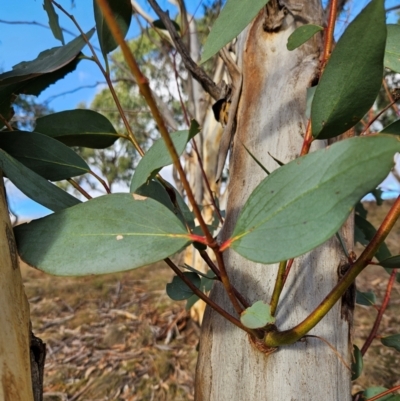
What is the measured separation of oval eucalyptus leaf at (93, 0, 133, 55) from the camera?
352mm

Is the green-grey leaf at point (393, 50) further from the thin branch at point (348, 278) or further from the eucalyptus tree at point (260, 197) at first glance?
the thin branch at point (348, 278)

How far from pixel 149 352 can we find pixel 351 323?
159 cm

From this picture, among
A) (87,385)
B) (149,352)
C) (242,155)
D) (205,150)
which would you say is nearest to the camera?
(242,155)

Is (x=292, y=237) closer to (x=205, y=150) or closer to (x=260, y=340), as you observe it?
(x=260, y=340)

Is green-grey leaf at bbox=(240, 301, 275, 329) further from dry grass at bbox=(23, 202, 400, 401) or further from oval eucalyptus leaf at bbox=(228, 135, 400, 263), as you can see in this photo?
dry grass at bbox=(23, 202, 400, 401)

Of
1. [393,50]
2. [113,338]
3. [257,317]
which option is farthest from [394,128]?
[113,338]

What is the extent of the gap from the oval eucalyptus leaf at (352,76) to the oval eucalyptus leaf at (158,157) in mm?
86

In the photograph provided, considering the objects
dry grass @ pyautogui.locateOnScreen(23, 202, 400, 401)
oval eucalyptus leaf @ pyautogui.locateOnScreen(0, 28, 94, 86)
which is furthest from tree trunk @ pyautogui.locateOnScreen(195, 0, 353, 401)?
dry grass @ pyautogui.locateOnScreen(23, 202, 400, 401)

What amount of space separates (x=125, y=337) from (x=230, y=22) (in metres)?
1.90

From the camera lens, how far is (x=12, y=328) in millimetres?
260

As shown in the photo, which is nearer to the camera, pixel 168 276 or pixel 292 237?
pixel 292 237

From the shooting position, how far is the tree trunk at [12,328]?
0.82 feet

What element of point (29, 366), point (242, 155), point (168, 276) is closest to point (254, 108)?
point (242, 155)

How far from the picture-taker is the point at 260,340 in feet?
1.00
